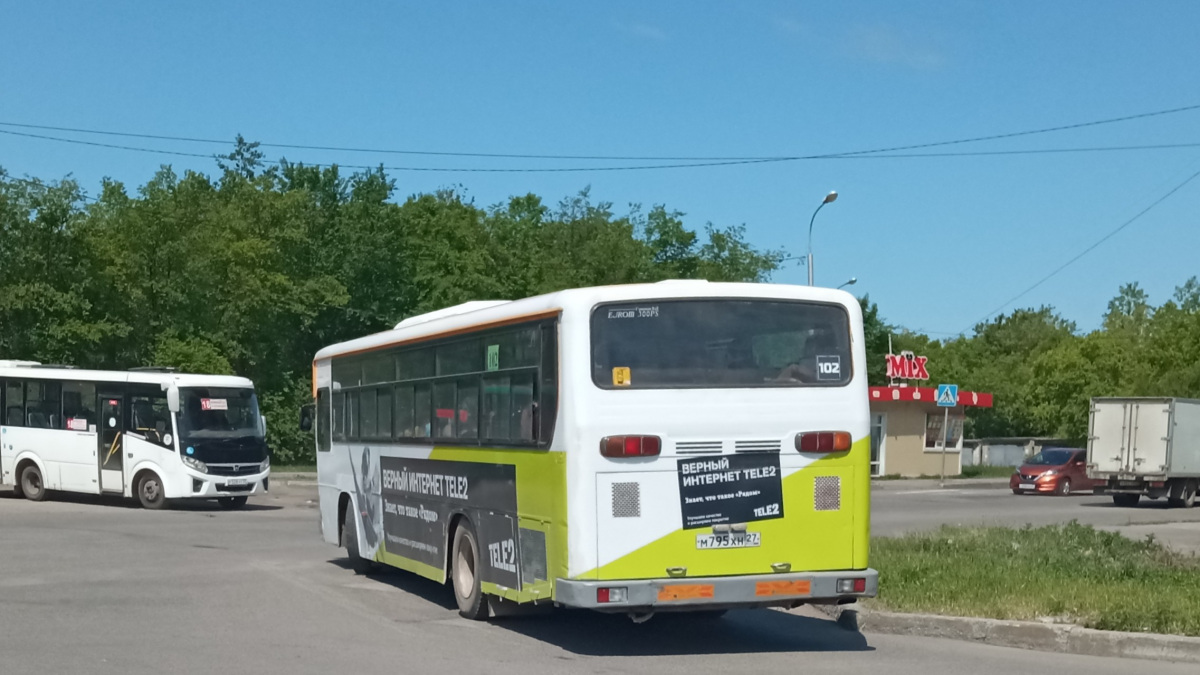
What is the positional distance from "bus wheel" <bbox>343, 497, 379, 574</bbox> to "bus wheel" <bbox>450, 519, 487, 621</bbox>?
3.89 m

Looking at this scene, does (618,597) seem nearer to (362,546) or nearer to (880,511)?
(362,546)

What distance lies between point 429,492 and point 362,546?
3.15 m

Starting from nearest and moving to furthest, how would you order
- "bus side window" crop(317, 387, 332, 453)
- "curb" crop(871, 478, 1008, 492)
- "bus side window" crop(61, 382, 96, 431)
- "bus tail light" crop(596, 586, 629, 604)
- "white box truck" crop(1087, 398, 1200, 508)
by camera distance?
"bus tail light" crop(596, 586, 629, 604) → "bus side window" crop(317, 387, 332, 453) → "bus side window" crop(61, 382, 96, 431) → "white box truck" crop(1087, 398, 1200, 508) → "curb" crop(871, 478, 1008, 492)

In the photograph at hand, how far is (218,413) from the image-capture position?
29.0 m

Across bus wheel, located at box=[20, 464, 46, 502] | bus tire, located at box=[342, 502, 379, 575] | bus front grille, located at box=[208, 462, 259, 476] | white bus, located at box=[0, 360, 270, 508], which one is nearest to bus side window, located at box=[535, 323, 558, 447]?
bus tire, located at box=[342, 502, 379, 575]

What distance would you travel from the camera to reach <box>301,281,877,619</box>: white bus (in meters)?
10.5

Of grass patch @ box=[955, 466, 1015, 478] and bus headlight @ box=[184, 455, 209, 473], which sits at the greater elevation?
bus headlight @ box=[184, 455, 209, 473]

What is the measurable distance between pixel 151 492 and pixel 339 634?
1870 cm

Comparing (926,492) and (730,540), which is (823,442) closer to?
(730,540)

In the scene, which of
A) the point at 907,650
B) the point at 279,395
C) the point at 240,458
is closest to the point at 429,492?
the point at 907,650

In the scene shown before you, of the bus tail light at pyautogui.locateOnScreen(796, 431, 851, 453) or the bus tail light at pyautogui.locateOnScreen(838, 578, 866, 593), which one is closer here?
the bus tail light at pyautogui.locateOnScreen(838, 578, 866, 593)

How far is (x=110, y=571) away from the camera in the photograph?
16.6 meters

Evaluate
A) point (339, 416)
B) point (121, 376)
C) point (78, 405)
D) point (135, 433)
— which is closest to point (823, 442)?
point (339, 416)

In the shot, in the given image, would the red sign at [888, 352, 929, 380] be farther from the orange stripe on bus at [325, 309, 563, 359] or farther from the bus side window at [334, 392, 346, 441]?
the orange stripe on bus at [325, 309, 563, 359]
